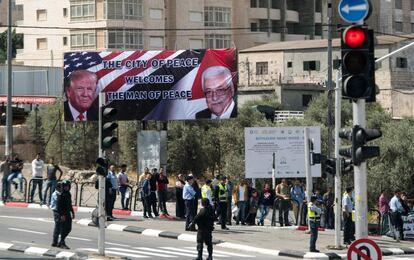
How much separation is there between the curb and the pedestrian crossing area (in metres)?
0.95

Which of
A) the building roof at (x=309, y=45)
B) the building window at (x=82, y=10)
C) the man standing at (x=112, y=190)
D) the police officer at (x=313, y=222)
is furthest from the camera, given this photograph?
the building window at (x=82, y=10)

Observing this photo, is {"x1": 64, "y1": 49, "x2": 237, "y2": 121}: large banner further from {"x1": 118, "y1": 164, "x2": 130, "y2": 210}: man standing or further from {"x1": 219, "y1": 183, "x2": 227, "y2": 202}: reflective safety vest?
{"x1": 219, "y1": 183, "x2": 227, "y2": 202}: reflective safety vest

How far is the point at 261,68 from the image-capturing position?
287 feet

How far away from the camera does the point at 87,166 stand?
188ft

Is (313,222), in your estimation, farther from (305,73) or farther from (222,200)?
(305,73)

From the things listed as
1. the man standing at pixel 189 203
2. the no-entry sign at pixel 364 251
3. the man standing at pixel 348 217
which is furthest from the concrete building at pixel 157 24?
the no-entry sign at pixel 364 251

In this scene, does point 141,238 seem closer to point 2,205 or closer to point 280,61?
point 2,205

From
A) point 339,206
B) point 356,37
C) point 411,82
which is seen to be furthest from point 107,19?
point 356,37

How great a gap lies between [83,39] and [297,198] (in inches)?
2404

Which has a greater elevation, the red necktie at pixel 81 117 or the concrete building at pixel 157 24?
the concrete building at pixel 157 24

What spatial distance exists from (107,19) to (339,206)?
215ft

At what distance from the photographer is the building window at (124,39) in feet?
308

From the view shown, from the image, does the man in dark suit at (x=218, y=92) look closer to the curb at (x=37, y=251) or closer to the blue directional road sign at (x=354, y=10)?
the curb at (x=37, y=251)

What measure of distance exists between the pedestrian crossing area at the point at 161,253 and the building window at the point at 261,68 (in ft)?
190
